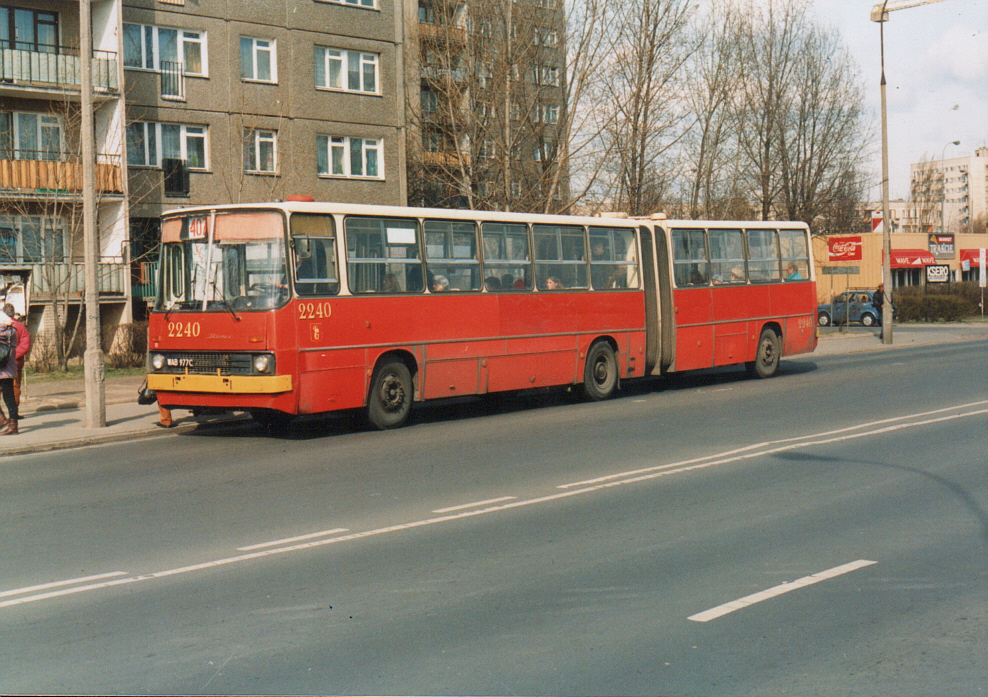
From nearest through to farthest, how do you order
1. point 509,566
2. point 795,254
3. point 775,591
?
point 775,591, point 509,566, point 795,254

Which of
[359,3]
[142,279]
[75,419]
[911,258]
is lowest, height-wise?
[75,419]

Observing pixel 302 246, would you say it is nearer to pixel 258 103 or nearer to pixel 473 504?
pixel 473 504

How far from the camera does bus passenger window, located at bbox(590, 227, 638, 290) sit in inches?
750

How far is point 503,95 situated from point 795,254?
10913 mm

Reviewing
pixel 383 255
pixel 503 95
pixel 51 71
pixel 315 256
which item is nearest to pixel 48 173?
pixel 51 71

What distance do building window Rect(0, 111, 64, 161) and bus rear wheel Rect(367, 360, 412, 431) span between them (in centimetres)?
2037

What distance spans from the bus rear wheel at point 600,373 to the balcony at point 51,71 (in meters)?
18.7

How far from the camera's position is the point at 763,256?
2305cm

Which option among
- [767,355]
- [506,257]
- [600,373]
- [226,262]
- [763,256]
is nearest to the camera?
[226,262]

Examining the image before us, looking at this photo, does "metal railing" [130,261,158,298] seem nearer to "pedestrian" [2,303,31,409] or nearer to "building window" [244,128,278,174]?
"building window" [244,128,278,174]

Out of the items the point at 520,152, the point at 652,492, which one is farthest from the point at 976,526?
the point at 520,152

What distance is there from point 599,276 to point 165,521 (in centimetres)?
1148

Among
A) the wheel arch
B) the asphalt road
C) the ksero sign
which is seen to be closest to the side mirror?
the wheel arch

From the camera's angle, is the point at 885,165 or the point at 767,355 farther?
the point at 885,165
